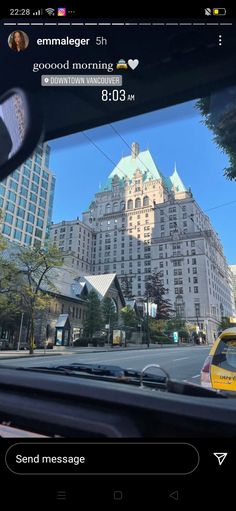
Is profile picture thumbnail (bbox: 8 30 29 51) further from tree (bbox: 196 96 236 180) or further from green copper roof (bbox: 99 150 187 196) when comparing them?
tree (bbox: 196 96 236 180)

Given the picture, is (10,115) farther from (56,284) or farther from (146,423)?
(146,423)

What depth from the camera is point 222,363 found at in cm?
126

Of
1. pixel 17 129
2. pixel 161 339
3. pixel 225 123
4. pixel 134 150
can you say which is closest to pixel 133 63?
pixel 134 150

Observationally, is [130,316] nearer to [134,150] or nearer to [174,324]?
[174,324]

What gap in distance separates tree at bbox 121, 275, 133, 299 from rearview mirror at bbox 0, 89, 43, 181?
2.76 ft

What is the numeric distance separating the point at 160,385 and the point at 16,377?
0.48 m

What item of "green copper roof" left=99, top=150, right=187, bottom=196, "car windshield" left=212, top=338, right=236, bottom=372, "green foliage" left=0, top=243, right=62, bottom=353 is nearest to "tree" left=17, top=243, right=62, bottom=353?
"green foliage" left=0, top=243, right=62, bottom=353

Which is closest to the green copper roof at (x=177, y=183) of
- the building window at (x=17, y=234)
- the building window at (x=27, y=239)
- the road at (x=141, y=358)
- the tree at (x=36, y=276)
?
the road at (x=141, y=358)

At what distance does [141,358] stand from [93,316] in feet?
2.56

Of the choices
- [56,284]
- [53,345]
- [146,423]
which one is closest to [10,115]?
[56,284]

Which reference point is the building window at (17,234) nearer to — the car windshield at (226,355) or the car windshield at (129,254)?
the car windshield at (129,254)

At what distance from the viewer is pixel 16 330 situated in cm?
268

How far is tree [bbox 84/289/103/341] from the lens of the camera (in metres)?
2.08

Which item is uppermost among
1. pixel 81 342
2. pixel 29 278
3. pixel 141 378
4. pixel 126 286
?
pixel 29 278
